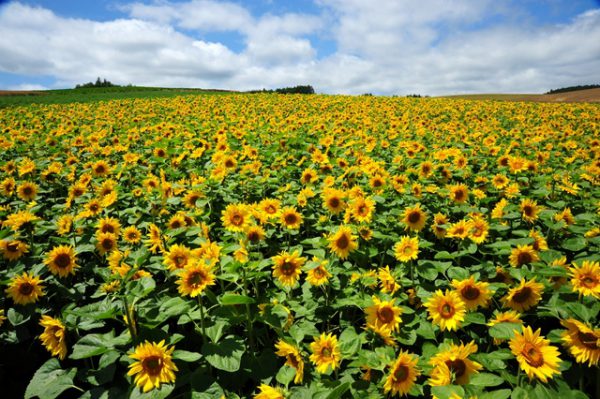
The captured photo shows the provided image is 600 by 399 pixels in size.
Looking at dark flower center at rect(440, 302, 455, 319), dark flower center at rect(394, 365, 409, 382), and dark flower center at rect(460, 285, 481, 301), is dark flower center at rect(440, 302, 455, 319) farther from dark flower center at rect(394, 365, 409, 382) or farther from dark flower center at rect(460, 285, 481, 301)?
dark flower center at rect(394, 365, 409, 382)

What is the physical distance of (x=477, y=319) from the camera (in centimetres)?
241

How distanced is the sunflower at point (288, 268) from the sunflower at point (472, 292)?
3.99 feet

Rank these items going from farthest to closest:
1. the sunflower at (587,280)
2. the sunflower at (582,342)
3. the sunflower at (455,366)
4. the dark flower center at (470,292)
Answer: the dark flower center at (470,292) < the sunflower at (587,280) < the sunflower at (455,366) < the sunflower at (582,342)

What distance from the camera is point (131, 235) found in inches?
146

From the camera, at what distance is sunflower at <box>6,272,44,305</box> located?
2.67 m

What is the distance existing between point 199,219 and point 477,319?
2.86 metres

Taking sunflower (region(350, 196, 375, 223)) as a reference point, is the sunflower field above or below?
below

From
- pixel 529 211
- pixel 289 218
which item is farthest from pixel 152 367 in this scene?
pixel 529 211

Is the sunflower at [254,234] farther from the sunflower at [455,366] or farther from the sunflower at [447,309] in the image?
the sunflower at [455,366]

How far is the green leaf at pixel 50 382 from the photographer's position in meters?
2.11

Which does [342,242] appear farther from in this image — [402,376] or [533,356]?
[533,356]

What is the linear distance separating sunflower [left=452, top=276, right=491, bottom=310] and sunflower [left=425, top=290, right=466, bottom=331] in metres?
0.08

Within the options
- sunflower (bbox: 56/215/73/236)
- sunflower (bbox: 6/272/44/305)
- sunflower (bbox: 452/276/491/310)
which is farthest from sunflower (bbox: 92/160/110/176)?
sunflower (bbox: 452/276/491/310)

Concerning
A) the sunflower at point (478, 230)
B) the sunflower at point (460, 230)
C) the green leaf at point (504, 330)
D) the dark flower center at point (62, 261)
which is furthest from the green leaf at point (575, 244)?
the dark flower center at point (62, 261)
